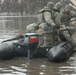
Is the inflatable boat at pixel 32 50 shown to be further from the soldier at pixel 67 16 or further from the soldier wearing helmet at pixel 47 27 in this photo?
the soldier at pixel 67 16

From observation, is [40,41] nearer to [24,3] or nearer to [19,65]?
[19,65]

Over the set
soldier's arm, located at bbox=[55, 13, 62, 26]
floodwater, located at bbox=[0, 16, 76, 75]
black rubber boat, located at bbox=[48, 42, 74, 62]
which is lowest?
floodwater, located at bbox=[0, 16, 76, 75]

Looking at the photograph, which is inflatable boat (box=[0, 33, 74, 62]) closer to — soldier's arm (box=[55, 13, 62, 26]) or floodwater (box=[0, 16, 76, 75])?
floodwater (box=[0, 16, 76, 75])

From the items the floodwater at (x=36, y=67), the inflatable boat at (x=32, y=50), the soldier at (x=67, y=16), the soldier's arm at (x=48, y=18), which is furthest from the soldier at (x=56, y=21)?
the floodwater at (x=36, y=67)

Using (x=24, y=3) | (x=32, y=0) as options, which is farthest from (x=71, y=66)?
(x=24, y=3)

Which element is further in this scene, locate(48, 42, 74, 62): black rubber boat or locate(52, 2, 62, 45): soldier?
locate(52, 2, 62, 45): soldier

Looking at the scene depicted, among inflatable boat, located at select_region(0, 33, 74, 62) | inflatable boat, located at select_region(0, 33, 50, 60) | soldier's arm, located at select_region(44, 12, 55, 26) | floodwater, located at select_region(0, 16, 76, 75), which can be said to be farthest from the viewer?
soldier's arm, located at select_region(44, 12, 55, 26)

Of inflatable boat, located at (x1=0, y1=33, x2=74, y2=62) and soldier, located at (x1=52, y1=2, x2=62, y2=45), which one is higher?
soldier, located at (x1=52, y1=2, x2=62, y2=45)

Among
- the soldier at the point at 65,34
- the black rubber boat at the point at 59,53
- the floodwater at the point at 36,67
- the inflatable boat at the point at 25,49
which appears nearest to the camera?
the floodwater at the point at 36,67

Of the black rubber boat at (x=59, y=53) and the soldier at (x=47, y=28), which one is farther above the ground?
the soldier at (x=47, y=28)

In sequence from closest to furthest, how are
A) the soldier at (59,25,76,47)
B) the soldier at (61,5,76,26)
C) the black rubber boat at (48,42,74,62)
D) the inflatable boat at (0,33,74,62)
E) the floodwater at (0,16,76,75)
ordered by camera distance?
the floodwater at (0,16,76,75), the black rubber boat at (48,42,74,62), the inflatable boat at (0,33,74,62), the soldier at (59,25,76,47), the soldier at (61,5,76,26)

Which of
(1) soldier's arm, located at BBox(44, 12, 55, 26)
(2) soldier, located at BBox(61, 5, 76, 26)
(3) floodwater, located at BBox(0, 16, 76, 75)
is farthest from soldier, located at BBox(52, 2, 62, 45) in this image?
(3) floodwater, located at BBox(0, 16, 76, 75)

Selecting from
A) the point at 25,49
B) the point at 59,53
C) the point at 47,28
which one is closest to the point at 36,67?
the point at 59,53

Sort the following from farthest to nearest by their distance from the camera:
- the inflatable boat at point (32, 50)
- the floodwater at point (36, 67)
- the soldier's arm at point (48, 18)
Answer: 1. the soldier's arm at point (48, 18)
2. the inflatable boat at point (32, 50)
3. the floodwater at point (36, 67)
